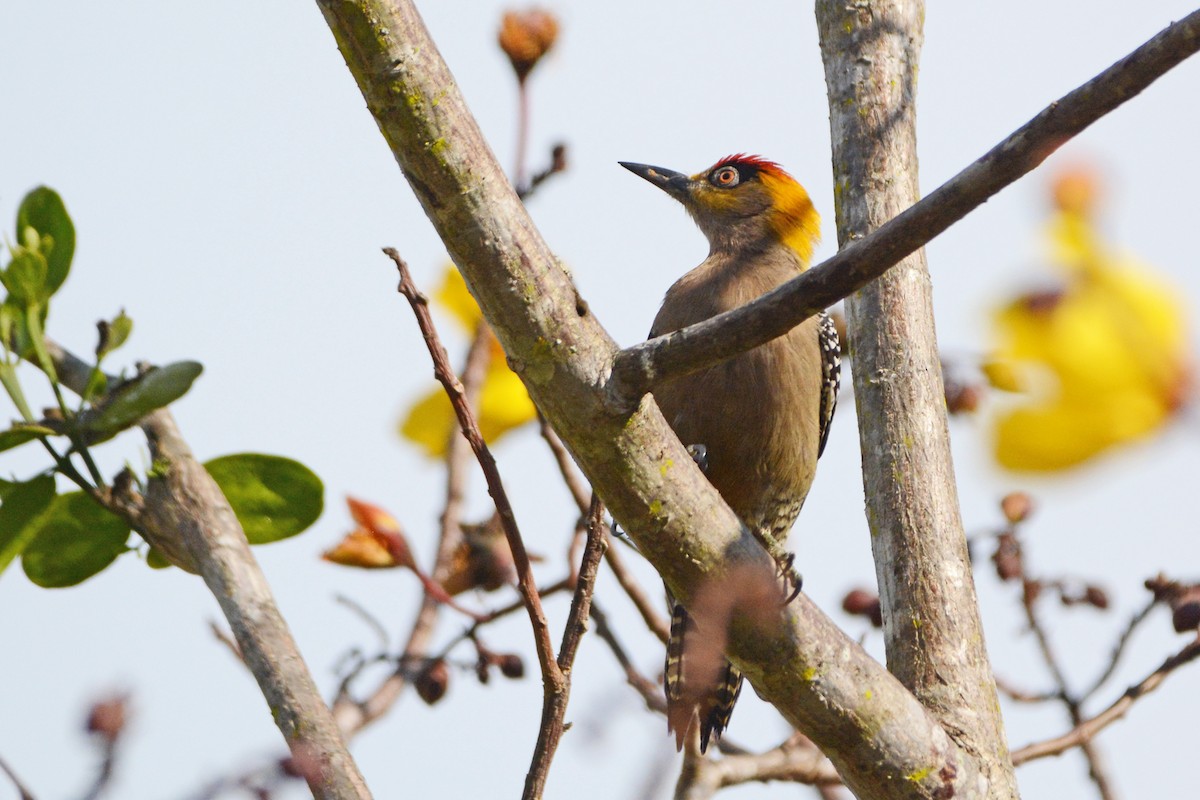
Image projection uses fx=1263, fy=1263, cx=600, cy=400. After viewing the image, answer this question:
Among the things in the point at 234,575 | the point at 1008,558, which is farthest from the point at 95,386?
the point at 1008,558

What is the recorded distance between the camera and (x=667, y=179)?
21.5ft

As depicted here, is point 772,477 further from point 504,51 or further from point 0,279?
point 0,279

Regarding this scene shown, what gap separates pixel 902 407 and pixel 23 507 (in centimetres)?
244

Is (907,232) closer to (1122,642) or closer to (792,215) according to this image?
(1122,642)

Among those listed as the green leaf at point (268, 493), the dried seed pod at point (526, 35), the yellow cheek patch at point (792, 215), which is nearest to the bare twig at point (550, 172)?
the dried seed pod at point (526, 35)

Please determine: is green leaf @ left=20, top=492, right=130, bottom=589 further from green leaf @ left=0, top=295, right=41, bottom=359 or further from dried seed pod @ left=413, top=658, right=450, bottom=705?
dried seed pod @ left=413, top=658, right=450, bottom=705

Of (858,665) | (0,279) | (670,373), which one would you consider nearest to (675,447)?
(670,373)

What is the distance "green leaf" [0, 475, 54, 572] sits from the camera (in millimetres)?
2934

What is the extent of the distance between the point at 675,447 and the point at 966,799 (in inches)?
49.9

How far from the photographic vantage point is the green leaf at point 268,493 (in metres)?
3.16

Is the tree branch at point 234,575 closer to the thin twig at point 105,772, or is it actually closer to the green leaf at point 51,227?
the green leaf at point 51,227

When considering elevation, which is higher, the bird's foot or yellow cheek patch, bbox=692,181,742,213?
yellow cheek patch, bbox=692,181,742,213

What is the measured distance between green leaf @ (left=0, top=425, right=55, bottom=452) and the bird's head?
3.80 meters

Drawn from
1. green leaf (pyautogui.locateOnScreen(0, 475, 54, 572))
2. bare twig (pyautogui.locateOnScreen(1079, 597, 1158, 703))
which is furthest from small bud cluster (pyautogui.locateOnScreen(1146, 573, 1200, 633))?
green leaf (pyautogui.locateOnScreen(0, 475, 54, 572))
